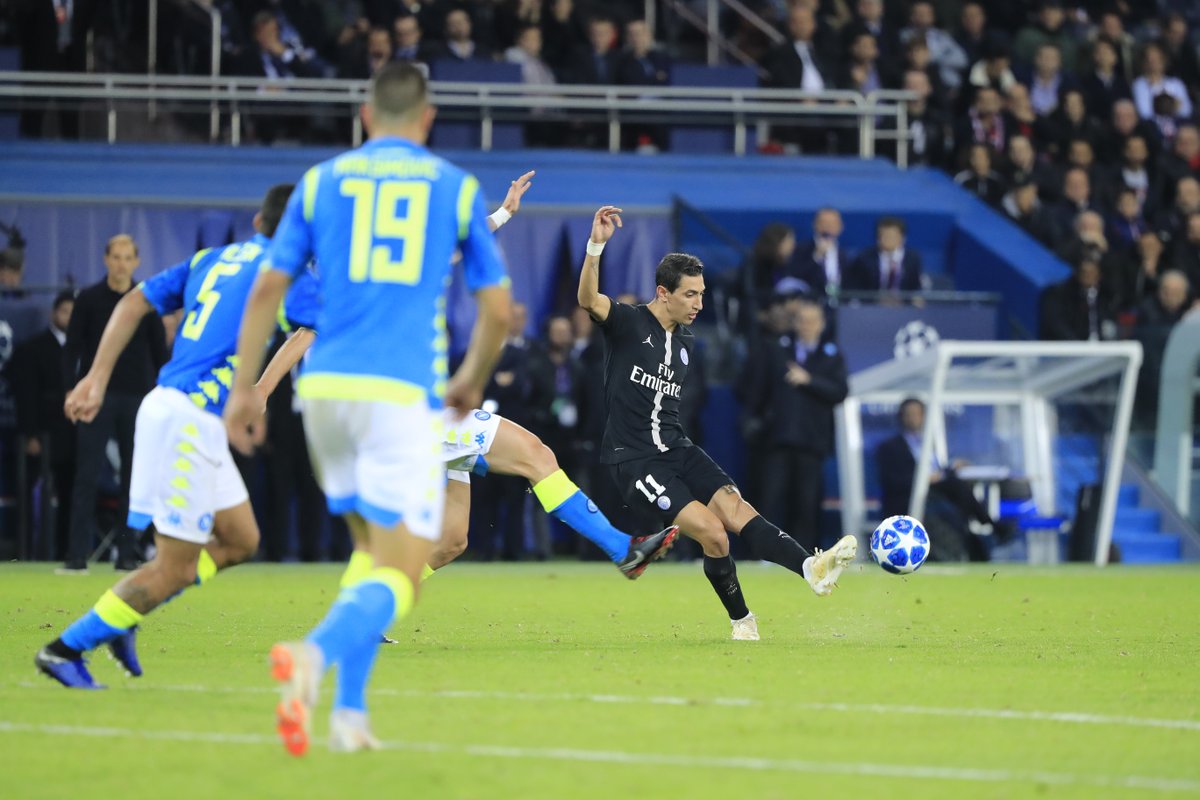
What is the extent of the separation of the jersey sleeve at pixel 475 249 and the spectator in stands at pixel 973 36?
20.4m

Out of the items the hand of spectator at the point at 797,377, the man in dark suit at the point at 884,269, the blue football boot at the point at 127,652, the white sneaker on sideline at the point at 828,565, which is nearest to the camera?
the blue football boot at the point at 127,652

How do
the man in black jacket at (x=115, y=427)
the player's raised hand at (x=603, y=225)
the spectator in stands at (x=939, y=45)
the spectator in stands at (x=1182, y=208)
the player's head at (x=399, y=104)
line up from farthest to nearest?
the spectator in stands at (x=939, y=45)
the spectator in stands at (x=1182, y=208)
the man in black jacket at (x=115, y=427)
the player's raised hand at (x=603, y=225)
the player's head at (x=399, y=104)

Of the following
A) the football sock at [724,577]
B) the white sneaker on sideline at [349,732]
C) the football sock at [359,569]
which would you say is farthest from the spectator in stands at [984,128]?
the white sneaker on sideline at [349,732]

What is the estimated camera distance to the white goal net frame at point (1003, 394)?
19.8 meters

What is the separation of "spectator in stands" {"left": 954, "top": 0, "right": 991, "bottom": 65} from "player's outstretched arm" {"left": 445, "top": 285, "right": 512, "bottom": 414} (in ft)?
67.4

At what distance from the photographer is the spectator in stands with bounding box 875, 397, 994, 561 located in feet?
65.9

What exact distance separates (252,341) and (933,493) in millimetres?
14836

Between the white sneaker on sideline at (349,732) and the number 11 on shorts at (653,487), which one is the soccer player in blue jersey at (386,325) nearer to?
the white sneaker on sideline at (349,732)

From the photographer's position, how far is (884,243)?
21016 millimetres

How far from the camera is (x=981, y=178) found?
23.9 m

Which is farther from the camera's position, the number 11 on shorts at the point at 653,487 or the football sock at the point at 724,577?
the number 11 on shorts at the point at 653,487

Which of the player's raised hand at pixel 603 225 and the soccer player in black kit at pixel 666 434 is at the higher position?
the player's raised hand at pixel 603 225

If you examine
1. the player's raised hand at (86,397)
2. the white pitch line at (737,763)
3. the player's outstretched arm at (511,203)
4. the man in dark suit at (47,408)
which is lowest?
the man in dark suit at (47,408)

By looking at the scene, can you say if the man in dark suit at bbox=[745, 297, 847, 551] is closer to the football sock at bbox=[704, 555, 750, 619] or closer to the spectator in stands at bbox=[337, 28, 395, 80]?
the spectator in stands at bbox=[337, 28, 395, 80]
